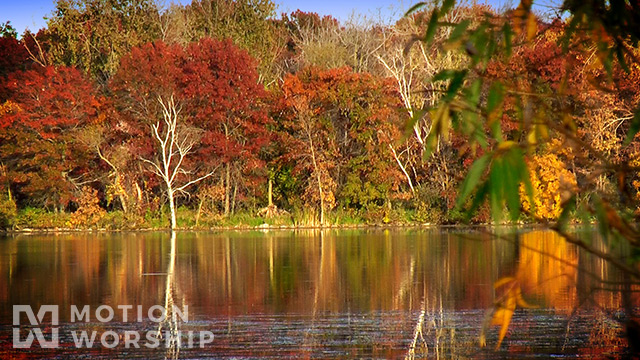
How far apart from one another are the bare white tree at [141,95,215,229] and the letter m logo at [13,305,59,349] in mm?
18156

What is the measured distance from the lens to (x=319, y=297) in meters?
11.2

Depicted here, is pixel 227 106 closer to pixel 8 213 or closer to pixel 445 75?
pixel 8 213

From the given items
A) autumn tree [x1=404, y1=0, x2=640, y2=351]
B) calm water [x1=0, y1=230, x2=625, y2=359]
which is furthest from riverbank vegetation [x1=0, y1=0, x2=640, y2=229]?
autumn tree [x1=404, y1=0, x2=640, y2=351]

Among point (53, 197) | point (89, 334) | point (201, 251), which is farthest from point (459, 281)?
point (53, 197)

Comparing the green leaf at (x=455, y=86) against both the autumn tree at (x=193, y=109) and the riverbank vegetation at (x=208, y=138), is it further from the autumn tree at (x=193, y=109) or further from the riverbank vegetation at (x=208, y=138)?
the autumn tree at (x=193, y=109)

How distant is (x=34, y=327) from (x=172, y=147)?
2113cm

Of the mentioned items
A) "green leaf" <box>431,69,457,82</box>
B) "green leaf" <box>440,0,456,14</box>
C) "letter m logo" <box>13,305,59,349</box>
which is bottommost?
"letter m logo" <box>13,305,59,349</box>

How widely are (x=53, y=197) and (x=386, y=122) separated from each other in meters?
12.1

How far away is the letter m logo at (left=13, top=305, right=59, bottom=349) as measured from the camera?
7895mm

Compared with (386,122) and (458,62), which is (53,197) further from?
(458,62)

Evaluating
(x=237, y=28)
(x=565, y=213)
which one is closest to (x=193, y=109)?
(x=237, y=28)

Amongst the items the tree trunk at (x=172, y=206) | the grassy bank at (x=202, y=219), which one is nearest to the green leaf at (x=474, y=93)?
the tree trunk at (x=172, y=206)

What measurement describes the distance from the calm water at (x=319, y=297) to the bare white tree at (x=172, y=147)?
307 inches

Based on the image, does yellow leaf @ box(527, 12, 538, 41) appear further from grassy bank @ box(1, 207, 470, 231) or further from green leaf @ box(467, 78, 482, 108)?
grassy bank @ box(1, 207, 470, 231)
